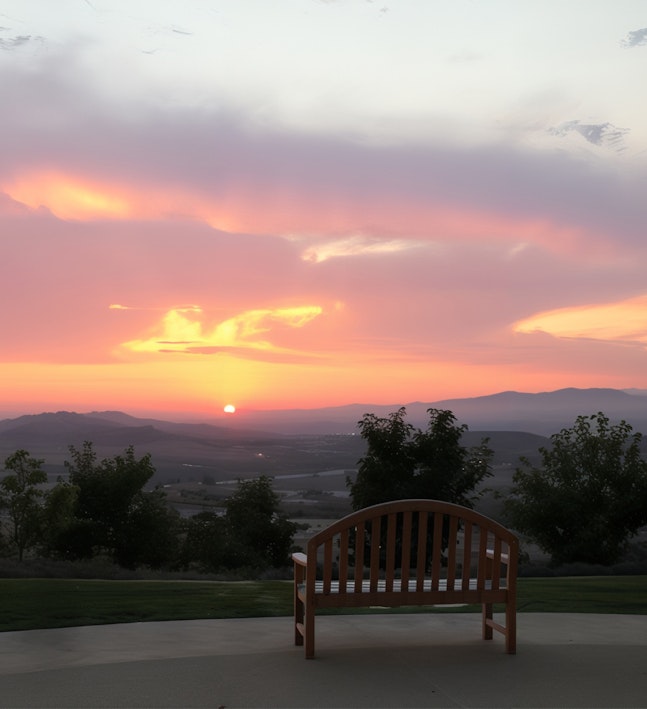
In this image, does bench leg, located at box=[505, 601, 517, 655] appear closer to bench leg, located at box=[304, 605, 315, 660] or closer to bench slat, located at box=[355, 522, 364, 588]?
bench slat, located at box=[355, 522, 364, 588]

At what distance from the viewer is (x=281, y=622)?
7.18 m

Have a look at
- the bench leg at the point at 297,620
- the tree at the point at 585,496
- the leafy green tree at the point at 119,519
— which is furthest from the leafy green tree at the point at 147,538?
the bench leg at the point at 297,620

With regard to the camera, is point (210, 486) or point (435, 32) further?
point (210, 486)

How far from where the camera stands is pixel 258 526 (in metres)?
34.1

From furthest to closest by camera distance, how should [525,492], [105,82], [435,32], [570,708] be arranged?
[525,492] < [105,82] < [435,32] < [570,708]

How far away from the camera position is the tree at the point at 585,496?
81.0ft

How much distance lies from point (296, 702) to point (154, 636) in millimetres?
2127

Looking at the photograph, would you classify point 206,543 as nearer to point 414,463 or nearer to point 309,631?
point 414,463

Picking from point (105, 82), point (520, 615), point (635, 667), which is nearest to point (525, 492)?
point (105, 82)

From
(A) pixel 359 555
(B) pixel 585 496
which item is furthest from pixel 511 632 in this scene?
(B) pixel 585 496

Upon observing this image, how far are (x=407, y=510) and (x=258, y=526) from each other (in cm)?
2916

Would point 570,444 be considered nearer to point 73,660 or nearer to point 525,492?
point 525,492

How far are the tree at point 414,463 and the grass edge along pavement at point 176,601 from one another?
55.2 ft

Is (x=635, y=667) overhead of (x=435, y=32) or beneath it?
beneath
